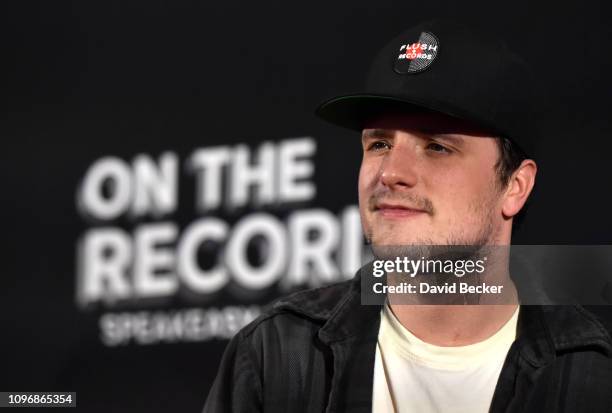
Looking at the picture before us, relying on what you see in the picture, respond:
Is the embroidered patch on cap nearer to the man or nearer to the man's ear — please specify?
the man

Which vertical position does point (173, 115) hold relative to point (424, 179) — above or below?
above

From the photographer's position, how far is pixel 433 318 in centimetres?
Answer: 146

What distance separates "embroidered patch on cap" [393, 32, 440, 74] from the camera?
1.41 metres

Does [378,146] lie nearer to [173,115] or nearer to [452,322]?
[452,322]

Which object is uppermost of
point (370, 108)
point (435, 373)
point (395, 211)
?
point (370, 108)

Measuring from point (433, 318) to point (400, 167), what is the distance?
10.0 inches

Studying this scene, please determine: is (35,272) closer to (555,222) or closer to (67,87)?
(67,87)

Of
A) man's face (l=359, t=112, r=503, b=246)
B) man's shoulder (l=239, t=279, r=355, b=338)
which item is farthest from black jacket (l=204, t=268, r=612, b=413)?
man's face (l=359, t=112, r=503, b=246)

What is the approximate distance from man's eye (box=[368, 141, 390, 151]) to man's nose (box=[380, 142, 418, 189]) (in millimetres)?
27

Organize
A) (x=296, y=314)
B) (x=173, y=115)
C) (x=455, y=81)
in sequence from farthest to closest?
(x=173, y=115)
(x=296, y=314)
(x=455, y=81)

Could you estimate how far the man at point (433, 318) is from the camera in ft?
4.58

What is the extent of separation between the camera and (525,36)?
7.63 feet

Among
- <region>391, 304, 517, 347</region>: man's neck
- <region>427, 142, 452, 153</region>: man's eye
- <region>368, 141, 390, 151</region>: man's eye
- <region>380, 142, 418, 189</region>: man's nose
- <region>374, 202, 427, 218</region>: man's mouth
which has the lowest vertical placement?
<region>391, 304, 517, 347</region>: man's neck

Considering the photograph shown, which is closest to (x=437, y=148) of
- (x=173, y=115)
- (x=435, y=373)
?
(x=435, y=373)
